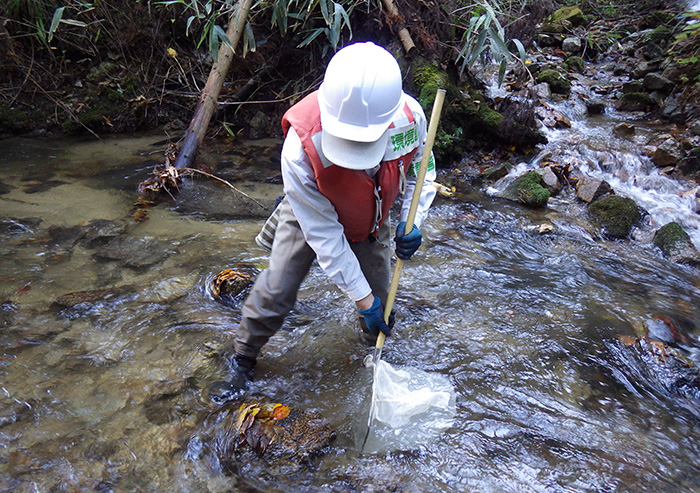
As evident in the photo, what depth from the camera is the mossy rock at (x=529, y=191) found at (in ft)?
16.0

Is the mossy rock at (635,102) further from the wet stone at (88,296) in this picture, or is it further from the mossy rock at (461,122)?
the wet stone at (88,296)

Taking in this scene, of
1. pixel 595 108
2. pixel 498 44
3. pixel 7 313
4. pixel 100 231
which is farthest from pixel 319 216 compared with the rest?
pixel 595 108

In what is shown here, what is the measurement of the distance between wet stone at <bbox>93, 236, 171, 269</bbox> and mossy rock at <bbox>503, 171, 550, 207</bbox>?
3873 millimetres

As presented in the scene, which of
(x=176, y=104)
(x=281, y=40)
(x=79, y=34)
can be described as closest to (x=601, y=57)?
(x=281, y=40)

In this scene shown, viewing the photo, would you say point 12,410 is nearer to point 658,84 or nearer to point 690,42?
point 658,84

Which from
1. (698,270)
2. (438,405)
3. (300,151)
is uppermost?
(300,151)

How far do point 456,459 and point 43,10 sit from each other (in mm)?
6607

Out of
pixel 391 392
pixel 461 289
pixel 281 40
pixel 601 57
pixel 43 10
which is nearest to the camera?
pixel 391 392

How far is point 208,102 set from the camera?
494 cm

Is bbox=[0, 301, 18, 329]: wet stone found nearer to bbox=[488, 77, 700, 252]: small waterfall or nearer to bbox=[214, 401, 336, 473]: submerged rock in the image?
bbox=[214, 401, 336, 473]: submerged rock

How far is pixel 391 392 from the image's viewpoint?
7.40ft

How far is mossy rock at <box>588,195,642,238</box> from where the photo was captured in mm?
4508

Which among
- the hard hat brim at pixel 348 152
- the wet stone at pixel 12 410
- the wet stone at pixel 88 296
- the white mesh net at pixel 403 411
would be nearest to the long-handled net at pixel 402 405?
the white mesh net at pixel 403 411

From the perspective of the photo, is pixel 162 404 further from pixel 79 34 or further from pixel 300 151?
pixel 79 34
